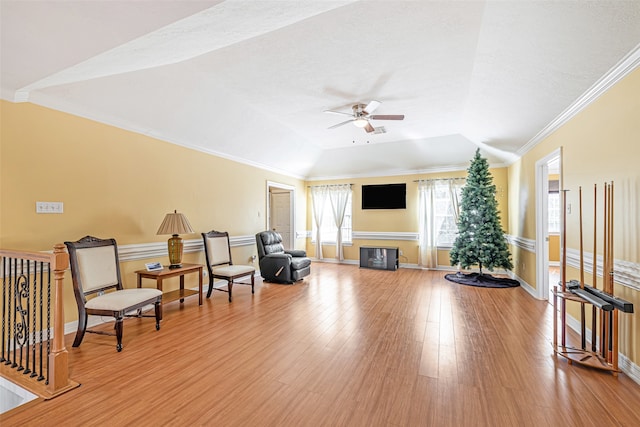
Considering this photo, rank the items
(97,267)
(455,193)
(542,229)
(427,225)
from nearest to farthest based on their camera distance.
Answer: (97,267) → (542,229) → (455,193) → (427,225)

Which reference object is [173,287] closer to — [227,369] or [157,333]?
[157,333]

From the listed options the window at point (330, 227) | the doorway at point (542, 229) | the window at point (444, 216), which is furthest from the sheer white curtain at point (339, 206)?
the doorway at point (542, 229)

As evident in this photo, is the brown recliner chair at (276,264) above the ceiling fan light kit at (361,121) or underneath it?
underneath

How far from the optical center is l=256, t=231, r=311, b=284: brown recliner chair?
5512 mm

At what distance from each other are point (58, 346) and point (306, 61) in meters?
3.48

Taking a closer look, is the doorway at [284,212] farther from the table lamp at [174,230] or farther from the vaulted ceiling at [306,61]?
the table lamp at [174,230]

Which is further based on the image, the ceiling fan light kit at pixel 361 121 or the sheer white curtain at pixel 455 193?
the sheer white curtain at pixel 455 193

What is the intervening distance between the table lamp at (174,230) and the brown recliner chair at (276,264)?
190 cm

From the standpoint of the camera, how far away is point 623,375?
2.30 metres

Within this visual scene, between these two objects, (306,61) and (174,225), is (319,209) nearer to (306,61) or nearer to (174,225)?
(174,225)

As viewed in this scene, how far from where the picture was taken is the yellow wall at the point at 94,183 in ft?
9.17

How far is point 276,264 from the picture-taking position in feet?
18.2

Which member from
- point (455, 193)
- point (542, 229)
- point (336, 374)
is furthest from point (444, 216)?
point (336, 374)

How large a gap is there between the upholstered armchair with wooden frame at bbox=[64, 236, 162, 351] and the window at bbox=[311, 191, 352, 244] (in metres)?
5.40
